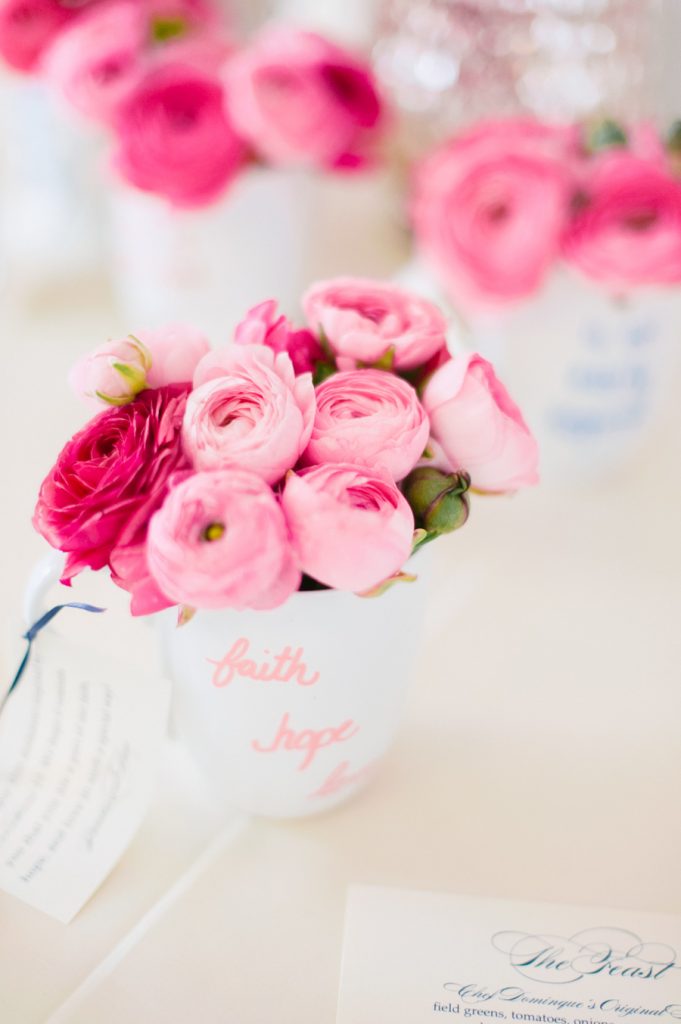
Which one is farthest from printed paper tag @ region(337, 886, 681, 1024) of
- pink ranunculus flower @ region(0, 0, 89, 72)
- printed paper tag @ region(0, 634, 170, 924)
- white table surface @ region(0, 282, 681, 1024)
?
pink ranunculus flower @ region(0, 0, 89, 72)

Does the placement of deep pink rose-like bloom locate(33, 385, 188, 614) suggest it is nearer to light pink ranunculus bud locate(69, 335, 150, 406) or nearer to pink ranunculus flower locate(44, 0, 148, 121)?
light pink ranunculus bud locate(69, 335, 150, 406)

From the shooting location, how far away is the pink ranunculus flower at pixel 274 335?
16.6 inches

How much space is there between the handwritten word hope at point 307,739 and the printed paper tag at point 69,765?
6 centimetres

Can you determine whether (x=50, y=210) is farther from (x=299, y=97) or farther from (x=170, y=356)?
(x=170, y=356)

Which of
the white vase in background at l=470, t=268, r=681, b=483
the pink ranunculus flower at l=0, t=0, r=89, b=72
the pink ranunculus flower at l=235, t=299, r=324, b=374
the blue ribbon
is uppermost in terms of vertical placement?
the pink ranunculus flower at l=0, t=0, r=89, b=72

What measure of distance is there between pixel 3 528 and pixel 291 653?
372mm

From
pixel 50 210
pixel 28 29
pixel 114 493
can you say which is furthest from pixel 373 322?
pixel 50 210

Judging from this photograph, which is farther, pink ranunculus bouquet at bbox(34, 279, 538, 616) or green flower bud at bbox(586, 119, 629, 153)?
green flower bud at bbox(586, 119, 629, 153)

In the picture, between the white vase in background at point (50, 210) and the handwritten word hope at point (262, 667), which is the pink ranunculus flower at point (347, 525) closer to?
the handwritten word hope at point (262, 667)

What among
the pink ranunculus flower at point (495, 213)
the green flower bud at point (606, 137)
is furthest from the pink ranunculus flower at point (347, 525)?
the green flower bud at point (606, 137)

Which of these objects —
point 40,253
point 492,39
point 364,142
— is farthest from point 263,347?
point 40,253

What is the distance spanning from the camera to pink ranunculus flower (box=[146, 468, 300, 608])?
328 millimetres

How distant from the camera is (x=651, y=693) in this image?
0.58 meters

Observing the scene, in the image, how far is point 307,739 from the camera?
442 millimetres
